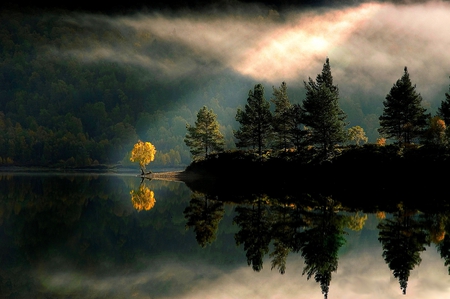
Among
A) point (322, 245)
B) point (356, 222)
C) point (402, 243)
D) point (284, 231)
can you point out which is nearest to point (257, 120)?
point (356, 222)

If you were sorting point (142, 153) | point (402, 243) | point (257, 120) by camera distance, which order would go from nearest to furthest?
point (402, 243)
point (257, 120)
point (142, 153)

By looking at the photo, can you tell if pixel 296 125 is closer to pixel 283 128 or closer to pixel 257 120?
pixel 283 128

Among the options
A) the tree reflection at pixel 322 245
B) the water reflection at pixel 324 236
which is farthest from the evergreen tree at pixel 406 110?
the tree reflection at pixel 322 245

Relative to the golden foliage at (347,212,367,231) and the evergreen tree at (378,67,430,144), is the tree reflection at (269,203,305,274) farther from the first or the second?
the evergreen tree at (378,67,430,144)

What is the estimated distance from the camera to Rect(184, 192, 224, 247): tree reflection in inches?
1043

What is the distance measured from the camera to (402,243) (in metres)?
23.0

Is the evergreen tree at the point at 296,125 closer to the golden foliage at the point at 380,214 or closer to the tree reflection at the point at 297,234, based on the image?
the tree reflection at the point at 297,234

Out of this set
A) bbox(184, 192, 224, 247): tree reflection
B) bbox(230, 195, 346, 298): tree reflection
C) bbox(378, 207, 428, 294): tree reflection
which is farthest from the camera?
bbox(184, 192, 224, 247): tree reflection

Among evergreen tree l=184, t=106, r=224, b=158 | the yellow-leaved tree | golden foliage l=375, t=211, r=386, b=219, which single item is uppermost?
evergreen tree l=184, t=106, r=224, b=158

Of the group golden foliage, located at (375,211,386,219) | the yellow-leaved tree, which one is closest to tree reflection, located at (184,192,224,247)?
golden foliage, located at (375,211,386,219)

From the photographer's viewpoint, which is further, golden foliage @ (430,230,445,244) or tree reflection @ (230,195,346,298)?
golden foliage @ (430,230,445,244)

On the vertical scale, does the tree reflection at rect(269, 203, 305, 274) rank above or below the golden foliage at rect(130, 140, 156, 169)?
below

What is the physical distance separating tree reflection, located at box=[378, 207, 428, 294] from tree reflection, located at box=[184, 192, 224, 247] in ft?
34.5

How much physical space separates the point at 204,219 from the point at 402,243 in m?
16.2
